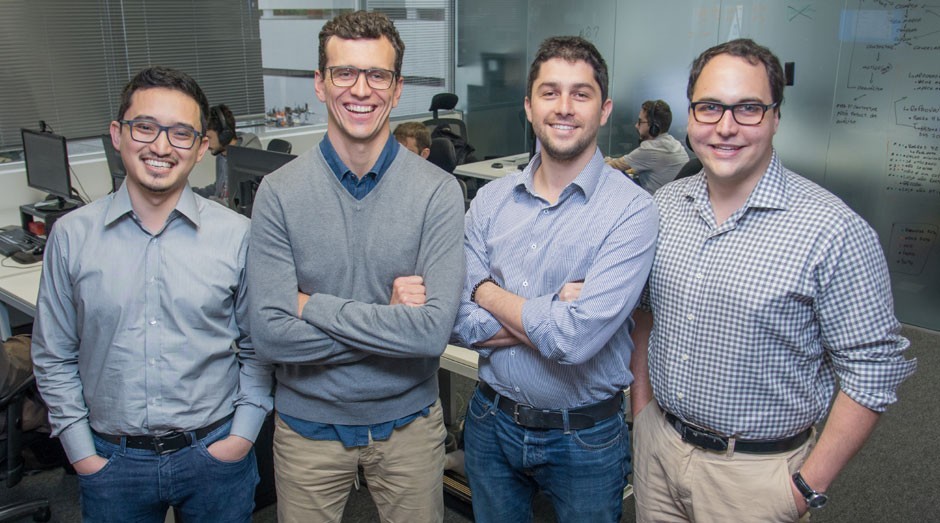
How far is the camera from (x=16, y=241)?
397 cm

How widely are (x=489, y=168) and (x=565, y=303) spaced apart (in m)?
4.74

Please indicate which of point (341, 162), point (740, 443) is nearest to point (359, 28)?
point (341, 162)

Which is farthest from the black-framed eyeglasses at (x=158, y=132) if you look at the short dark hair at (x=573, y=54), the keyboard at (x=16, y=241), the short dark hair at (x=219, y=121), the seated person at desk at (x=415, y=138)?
the seated person at desk at (x=415, y=138)

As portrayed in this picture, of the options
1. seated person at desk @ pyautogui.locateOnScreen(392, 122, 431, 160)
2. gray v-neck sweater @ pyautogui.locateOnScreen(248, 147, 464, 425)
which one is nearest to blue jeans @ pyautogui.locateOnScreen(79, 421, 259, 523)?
gray v-neck sweater @ pyautogui.locateOnScreen(248, 147, 464, 425)

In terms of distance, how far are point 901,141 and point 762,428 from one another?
413 centimetres

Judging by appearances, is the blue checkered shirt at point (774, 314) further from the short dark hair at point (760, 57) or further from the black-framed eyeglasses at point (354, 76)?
the black-framed eyeglasses at point (354, 76)

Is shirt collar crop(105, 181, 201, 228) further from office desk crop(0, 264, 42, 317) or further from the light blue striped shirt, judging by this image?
office desk crop(0, 264, 42, 317)

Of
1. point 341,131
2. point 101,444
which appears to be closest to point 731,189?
point 341,131

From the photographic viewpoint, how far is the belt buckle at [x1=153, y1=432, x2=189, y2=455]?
1.61 metres

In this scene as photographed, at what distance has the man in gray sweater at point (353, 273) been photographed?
1.52 meters

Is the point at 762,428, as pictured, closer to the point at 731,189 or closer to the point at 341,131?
the point at 731,189

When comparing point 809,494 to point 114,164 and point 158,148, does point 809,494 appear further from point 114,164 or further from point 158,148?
point 114,164

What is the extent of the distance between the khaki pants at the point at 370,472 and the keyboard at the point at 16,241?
2.88 meters

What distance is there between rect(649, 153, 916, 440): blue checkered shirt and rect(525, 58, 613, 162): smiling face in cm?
27
